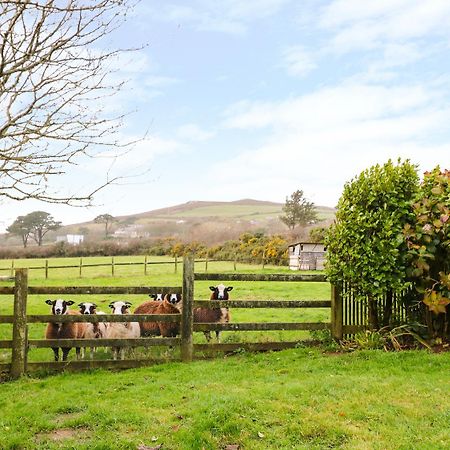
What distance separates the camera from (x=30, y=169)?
911 centimetres

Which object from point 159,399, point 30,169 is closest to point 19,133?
point 30,169

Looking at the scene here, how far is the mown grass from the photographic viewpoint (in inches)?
445

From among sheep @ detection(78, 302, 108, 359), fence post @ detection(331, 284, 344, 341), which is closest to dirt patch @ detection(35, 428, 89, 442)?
sheep @ detection(78, 302, 108, 359)

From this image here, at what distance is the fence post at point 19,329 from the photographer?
27.9ft

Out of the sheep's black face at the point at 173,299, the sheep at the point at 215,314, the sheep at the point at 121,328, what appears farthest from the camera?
the sheep's black face at the point at 173,299

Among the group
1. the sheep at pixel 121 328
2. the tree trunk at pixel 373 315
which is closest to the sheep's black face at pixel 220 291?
the sheep at pixel 121 328

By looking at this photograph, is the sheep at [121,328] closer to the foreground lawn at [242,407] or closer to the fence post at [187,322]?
the fence post at [187,322]

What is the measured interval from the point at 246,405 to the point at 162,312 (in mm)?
5113

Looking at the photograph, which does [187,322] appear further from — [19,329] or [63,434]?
[63,434]

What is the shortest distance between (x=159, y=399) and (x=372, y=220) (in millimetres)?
5308

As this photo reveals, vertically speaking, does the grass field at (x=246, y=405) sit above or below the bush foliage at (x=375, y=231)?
below

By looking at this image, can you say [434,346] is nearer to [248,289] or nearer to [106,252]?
[248,289]

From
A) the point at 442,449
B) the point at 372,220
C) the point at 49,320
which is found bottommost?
the point at 442,449

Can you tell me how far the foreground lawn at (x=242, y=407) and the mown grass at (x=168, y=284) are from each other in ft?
7.28
